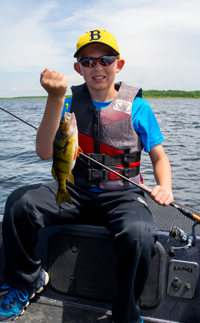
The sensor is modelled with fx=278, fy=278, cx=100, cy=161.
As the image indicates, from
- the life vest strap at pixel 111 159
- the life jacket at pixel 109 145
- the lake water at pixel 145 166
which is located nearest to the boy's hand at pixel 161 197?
the life jacket at pixel 109 145

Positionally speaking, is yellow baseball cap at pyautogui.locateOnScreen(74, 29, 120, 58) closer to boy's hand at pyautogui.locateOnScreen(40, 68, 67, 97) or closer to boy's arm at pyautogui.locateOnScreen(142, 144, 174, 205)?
boy's hand at pyautogui.locateOnScreen(40, 68, 67, 97)

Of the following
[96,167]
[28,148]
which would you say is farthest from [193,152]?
[96,167]

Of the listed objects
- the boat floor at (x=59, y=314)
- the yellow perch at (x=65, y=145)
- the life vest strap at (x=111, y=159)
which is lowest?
the boat floor at (x=59, y=314)

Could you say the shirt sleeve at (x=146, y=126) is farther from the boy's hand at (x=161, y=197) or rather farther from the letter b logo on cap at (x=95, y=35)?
the letter b logo on cap at (x=95, y=35)

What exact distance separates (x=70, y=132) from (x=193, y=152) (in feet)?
33.5

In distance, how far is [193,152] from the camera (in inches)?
448

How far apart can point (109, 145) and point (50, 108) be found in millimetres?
825

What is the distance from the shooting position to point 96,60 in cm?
276

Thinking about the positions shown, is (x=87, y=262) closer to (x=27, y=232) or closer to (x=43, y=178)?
(x=27, y=232)

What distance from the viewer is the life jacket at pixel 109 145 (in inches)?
108

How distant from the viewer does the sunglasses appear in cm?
275

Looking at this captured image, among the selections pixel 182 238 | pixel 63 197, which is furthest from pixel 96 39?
pixel 182 238

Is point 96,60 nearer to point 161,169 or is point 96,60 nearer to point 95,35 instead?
point 95,35

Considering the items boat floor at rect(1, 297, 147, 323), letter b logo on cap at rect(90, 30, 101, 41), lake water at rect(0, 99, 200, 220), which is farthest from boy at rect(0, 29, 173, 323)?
lake water at rect(0, 99, 200, 220)
